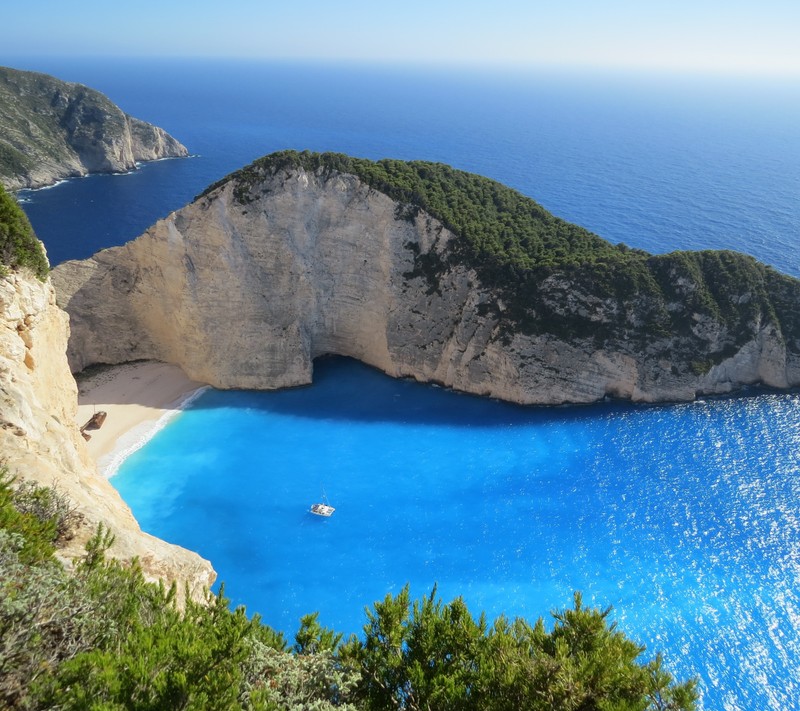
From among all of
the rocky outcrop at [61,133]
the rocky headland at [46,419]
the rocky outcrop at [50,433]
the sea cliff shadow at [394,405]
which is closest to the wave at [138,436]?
the sea cliff shadow at [394,405]

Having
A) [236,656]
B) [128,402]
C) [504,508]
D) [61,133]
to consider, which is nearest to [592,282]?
[504,508]

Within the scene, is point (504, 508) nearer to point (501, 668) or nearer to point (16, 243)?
point (501, 668)

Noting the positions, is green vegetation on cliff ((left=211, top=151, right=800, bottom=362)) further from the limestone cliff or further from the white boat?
the white boat

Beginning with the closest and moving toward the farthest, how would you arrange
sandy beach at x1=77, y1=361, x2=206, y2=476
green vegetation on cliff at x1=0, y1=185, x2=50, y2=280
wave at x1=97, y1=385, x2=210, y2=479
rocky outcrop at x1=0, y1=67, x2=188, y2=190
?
→ green vegetation on cliff at x1=0, y1=185, x2=50, y2=280, wave at x1=97, y1=385, x2=210, y2=479, sandy beach at x1=77, y1=361, x2=206, y2=476, rocky outcrop at x1=0, y1=67, x2=188, y2=190

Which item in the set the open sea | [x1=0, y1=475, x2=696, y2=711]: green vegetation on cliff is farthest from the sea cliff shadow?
[x1=0, y1=475, x2=696, y2=711]: green vegetation on cliff

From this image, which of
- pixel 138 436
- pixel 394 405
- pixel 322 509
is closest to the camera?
pixel 322 509
